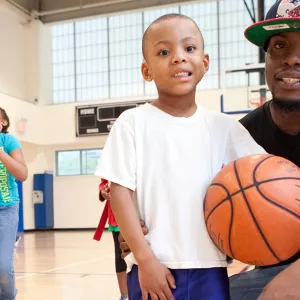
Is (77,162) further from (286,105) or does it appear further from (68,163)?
(286,105)

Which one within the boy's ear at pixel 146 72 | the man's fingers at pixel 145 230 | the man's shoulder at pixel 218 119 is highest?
the boy's ear at pixel 146 72

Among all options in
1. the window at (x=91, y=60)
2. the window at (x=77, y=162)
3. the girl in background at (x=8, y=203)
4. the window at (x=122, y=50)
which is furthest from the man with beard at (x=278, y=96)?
the window at (x=91, y=60)

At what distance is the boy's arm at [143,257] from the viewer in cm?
166

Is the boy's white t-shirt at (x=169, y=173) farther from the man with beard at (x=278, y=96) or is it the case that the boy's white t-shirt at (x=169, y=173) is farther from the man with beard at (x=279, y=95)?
the man with beard at (x=279, y=95)

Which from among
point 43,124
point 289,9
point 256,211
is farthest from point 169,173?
point 43,124

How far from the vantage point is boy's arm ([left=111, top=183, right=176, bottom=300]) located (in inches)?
65.2

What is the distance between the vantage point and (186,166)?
1.76 metres

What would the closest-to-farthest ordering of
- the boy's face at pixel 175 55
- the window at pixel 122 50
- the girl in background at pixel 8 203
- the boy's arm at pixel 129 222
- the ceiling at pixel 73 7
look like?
the boy's arm at pixel 129 222 < the boy's face at pixel 175 55 < the girl in background at pixel 8 203 < the window at pixel 122 50 < the ceiling at pixel 73 7

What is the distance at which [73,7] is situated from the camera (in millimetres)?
12359

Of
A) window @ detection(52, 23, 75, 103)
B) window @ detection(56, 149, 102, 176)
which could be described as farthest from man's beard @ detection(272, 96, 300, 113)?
window @ detection(52, 23, 75, 103)

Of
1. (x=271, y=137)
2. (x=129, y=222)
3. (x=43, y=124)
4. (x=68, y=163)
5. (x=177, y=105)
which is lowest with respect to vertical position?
(x=129, y=222)

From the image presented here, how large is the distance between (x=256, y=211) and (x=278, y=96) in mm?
611

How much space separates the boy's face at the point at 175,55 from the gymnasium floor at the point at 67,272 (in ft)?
9.29

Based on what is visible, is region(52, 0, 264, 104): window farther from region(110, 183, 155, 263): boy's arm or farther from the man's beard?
region(110, 183, 155, 263): boy's arm
